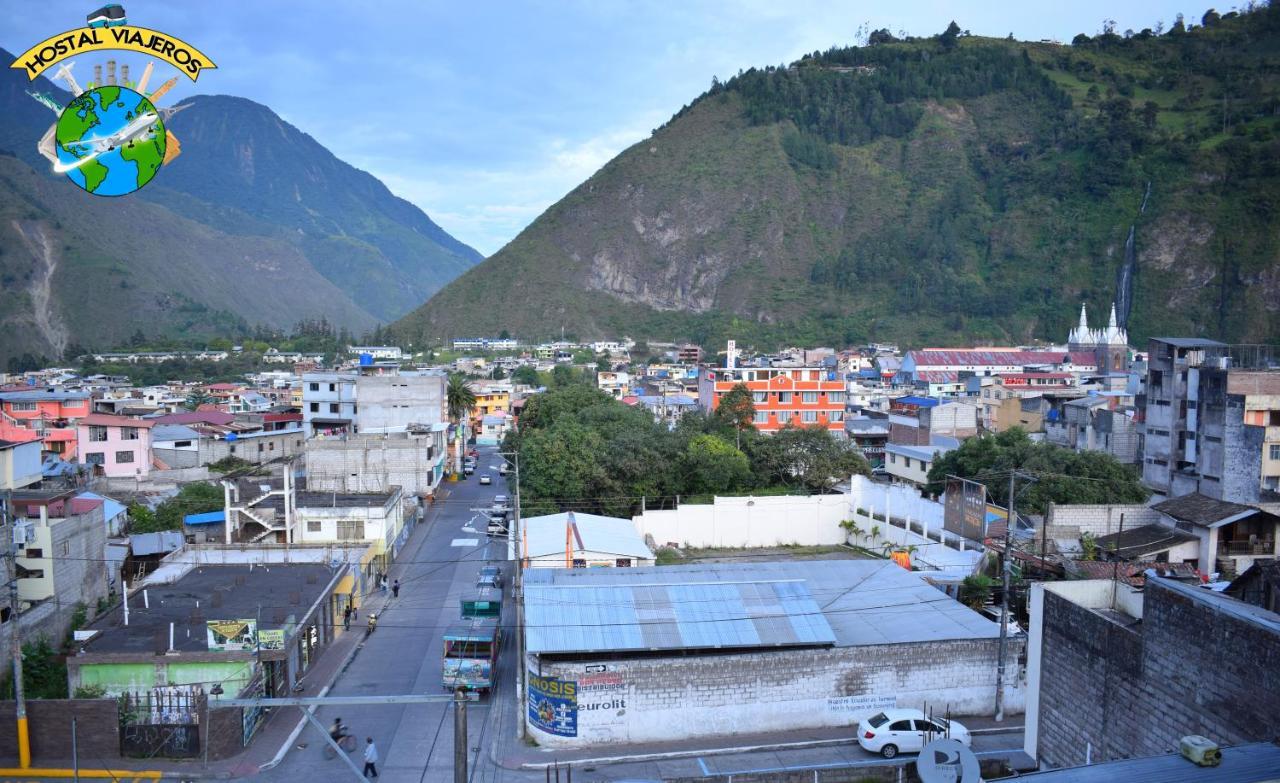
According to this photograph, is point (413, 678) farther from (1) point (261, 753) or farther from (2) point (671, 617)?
(2) point (671, 617)

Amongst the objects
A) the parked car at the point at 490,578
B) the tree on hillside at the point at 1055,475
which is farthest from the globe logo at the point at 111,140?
the tree on hillside at the point at 1055,475

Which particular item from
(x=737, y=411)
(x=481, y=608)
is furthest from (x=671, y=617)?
(x=737, y=411)

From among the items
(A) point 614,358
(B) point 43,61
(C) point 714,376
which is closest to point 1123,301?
(A) point 614,358

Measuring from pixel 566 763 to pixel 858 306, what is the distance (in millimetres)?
112890

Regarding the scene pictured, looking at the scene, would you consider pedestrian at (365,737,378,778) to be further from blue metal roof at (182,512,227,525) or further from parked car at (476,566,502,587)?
blue metal roof at (182,512,227,525)

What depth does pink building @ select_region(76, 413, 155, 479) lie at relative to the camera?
36844mm

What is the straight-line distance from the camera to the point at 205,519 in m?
28.4

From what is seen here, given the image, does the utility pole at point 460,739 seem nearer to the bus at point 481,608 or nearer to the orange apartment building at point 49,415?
the bus at point 481,608

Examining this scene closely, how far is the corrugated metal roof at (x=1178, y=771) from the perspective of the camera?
8.04 m

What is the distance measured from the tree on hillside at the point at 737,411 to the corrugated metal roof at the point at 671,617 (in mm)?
22609

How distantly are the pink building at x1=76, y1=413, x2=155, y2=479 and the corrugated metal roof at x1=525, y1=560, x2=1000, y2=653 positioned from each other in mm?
26488

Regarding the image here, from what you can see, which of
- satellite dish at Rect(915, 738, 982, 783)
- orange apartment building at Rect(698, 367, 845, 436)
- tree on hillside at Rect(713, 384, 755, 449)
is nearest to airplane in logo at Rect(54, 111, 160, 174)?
satellite dish at Rect(915, 738, 982, 783)

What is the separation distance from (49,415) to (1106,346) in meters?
82.0

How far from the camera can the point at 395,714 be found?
1616 centimetres
